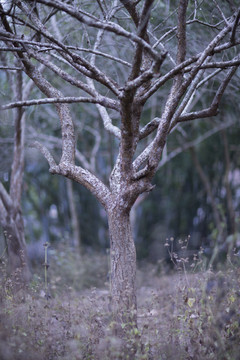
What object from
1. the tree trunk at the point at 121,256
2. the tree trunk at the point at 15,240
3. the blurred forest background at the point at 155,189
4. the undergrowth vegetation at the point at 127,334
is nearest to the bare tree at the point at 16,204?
the tree trunk at the point at 15,240

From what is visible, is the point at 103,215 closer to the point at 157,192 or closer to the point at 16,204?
the point at 157,192

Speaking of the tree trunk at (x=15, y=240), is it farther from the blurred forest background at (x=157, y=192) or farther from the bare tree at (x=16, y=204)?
the blurred forest background at (x=157, y=192)

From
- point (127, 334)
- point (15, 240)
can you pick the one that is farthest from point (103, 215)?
point (127, 334)

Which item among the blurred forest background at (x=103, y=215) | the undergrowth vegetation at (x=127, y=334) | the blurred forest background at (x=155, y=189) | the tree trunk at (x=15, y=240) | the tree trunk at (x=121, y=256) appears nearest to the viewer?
the undergrowth vegetation at (x=127, y=334)

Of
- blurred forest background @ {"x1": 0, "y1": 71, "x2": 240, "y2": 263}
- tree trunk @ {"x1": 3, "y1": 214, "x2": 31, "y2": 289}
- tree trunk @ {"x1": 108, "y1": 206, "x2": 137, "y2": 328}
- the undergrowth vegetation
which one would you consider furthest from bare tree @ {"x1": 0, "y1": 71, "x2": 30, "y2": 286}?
tree trunk @ {"x1": 108, "y1": 206, "x2": 137, "y2": 328}

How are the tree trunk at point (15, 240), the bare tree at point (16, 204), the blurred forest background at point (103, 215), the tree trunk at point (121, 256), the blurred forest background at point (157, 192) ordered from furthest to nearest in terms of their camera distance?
the blurred forest background at point (157, 192) < the bare tree at point (16, 204) < the tree trunk at point (15, 240) < the tree trunk at point (121, 256) < the blurred forest background at point (103, 215)

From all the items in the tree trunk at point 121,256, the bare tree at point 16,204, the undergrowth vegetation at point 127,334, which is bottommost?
the undergrowth vegetation at point 127,334

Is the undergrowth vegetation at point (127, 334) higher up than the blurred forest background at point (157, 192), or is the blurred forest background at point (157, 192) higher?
the blurred forest background at point (157, 192)

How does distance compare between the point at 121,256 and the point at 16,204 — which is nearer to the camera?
the point at 121,256

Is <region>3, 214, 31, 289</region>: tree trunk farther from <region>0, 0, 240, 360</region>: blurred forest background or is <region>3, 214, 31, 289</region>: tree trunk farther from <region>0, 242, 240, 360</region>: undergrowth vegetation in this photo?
<region>0, 242, 240, 360</region>: undergrowth vegetation

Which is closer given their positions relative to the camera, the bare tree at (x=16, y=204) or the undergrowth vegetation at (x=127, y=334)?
the undergrowth vegetation at (x=127, y=334)

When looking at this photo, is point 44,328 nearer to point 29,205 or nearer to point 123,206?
point 123,206

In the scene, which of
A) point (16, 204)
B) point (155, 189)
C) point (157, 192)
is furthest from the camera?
point (157, 192)

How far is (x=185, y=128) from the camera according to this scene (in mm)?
8328
